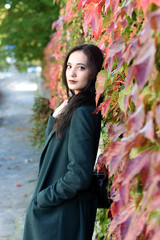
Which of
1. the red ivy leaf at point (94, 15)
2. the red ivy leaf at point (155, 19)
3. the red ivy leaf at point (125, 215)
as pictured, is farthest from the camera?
the red ivy leaf at point (94, 15)

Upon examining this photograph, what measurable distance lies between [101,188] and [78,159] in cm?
34

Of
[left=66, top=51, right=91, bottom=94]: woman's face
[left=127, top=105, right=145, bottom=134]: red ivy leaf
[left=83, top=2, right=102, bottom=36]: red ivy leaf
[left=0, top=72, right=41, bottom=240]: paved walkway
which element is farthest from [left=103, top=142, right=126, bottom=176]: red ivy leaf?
[left=0, top=72, right=41, bottom=240]: paved walkway

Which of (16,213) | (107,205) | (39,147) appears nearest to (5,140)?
(39,147)

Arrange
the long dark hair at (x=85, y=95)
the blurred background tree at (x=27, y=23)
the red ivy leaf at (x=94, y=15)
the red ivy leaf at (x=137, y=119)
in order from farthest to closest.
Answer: the blurred background tree at (x=27, y=23) < the long dark hair at (x=85, y=95) < the red ivy leaf at (x=94, y=15) < the red ivy leaf at (x=137, y=119)

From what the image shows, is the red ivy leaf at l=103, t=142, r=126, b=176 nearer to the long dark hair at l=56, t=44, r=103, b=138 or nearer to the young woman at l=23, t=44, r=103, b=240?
the young woman at l=23, t=44, r=103, b=240

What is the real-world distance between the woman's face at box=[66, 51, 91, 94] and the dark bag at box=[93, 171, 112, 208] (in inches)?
20.7

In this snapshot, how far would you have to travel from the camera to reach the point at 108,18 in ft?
5.58

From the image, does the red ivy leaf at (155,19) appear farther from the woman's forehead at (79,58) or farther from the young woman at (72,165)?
the woman's forehead at (79,58)

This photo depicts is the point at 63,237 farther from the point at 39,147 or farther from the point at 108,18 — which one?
the point at 39,147

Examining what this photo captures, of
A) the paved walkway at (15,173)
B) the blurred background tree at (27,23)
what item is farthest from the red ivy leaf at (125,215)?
the blurred background tree at (27,23)

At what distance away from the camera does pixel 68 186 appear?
1924 millimetres

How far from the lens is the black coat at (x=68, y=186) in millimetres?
1921

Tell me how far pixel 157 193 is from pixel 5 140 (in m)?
8.44

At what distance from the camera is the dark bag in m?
2.14
